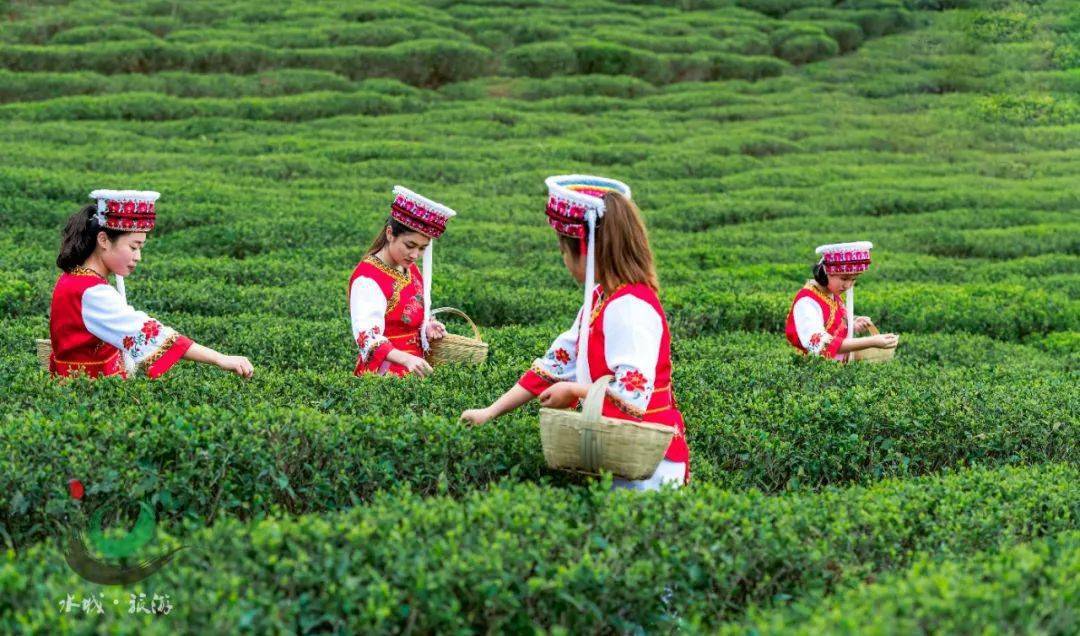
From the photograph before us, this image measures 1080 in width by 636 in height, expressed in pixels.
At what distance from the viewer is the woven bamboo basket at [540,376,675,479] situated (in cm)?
400

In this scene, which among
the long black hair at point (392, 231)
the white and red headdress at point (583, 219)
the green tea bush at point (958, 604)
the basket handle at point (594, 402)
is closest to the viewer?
the green tea bush at point (958, 604)

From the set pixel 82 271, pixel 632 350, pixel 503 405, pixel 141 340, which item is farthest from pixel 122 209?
pixel 632 350

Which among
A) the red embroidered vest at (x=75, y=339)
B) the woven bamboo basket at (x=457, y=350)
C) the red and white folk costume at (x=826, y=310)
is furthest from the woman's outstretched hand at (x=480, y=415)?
the red and white folk costume at (x=826, y=310)

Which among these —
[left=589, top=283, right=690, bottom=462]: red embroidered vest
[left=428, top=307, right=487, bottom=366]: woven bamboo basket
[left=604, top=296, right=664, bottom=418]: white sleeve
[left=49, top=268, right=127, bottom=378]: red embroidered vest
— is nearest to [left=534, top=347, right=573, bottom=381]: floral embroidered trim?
[left=589, top=283, right=690, bottom=462]: red embroidered vest

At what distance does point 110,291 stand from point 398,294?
1.57m

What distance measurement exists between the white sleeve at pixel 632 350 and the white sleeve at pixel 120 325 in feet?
7.86

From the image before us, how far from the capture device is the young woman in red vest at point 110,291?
5180 mm

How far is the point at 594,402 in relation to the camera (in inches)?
157

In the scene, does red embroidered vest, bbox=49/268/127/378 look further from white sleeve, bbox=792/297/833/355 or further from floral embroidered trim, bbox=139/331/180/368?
white sleeve, bbox=792/297/833/355

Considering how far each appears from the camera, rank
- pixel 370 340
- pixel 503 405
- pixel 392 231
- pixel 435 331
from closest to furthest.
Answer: pixel 503 405 → pixel 370 340 → pixel 392 231 → pixel 435 331

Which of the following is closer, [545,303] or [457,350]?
[457,350]

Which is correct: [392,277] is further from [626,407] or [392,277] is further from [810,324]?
[810,324]

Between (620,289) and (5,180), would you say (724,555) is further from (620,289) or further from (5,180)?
(5,180)

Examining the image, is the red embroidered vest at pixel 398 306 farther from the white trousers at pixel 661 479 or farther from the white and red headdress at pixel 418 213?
the white trousers at pixel 661 479
